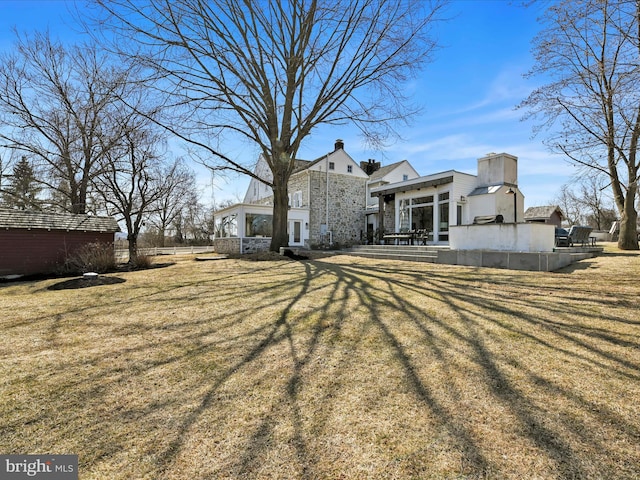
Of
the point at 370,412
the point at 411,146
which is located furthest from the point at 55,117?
the point at 370,412

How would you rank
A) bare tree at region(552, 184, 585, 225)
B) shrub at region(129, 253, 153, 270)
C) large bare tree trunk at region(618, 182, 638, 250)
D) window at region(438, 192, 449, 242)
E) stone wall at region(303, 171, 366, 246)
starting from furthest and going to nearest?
bare tree at region(552, 184, 585, 225), stone wall at region(303, 171, 366, 246), window at region(438, 192, 449, 242), shrub at region(129, 253, 153, 270), large bare tree trunk at region(618, 182, 638, 250)

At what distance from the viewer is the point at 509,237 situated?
9094 millimetres

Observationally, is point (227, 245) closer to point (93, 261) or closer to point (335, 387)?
point (93, 261)

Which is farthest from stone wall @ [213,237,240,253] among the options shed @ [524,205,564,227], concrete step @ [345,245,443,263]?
shed @ [524,205,564,227]

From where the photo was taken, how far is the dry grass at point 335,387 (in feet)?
6.61

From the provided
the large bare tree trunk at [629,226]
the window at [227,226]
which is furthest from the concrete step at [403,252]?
Answer: the window at [227,226]

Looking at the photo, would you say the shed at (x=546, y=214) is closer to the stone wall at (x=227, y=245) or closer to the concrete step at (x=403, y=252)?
the concrete step at (x=403, y=252)

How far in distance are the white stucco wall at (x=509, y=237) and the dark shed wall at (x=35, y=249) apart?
16.7 m

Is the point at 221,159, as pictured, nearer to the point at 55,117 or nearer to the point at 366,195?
the point at 55,117

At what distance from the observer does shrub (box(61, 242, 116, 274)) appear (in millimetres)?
11922

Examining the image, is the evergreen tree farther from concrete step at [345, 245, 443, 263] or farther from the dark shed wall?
concrete step at [345, 245, 443, 263]

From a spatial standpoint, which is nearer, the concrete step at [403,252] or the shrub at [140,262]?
the concrete step at [403,252]

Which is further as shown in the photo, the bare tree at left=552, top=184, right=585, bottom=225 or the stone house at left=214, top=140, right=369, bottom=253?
the bare tree at left=552, top=184, right=585, bottom=225

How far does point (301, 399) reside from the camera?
8.87 ft
